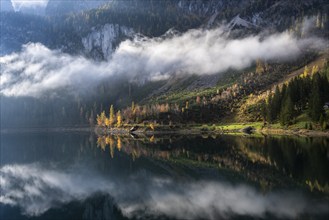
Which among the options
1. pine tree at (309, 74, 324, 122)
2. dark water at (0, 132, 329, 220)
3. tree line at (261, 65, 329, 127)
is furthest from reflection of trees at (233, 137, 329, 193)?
tree line at (261, 65, 329, 127)

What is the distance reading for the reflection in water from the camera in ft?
144

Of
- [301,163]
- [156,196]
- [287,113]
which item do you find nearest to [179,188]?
[156,196]

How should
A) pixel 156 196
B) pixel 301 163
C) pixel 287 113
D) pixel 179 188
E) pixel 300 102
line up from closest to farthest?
1. pixel 156 196
2. pixel 179 188
3. pixel 301 163
4. pixel 287 113
5. pixel 300 102

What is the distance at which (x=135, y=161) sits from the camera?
98.3 metres

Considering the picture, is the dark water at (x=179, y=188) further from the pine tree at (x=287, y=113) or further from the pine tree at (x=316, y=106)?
the pine tree at (x=287, y=113)

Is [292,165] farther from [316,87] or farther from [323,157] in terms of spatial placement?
[316,87]

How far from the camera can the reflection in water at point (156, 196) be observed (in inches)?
1729

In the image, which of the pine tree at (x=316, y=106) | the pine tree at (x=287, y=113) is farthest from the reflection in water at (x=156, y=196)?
the pine tree at (x=287, y=113)

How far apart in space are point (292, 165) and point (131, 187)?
33821 mm

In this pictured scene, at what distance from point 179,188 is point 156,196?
613 cm

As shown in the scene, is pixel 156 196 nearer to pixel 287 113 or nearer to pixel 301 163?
pixel 301 163

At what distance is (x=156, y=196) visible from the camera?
5566 centimetres

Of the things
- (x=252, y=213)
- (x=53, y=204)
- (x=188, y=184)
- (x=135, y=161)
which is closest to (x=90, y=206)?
(x=53, y=204)

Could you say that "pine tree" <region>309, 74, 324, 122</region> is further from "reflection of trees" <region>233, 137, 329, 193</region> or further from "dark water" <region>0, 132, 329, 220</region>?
"dark water" <region>0, 132, 329, 220</region>
